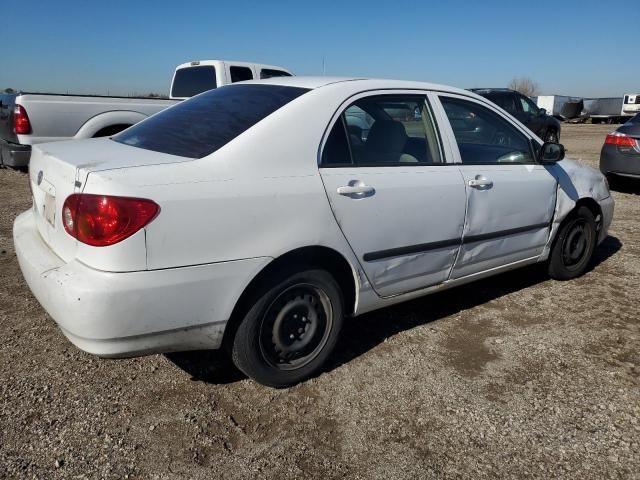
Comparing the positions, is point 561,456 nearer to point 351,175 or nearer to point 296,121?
point 351,175

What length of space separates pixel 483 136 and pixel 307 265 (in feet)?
6.39

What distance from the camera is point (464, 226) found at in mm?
3340

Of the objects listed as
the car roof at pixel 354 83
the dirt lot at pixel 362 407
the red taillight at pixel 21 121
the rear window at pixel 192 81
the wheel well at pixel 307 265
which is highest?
the rear window at pixel 192 81

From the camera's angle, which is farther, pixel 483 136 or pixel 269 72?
pixel 269 72

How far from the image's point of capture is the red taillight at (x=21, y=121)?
6223 millimetres

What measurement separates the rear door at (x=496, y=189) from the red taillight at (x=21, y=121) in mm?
5201

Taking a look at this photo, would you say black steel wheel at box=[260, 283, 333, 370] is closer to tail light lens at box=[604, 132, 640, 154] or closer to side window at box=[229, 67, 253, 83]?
side window at box=[229, 67, 253, 83]

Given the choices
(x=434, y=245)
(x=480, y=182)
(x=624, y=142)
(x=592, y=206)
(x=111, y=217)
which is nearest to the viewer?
(x=111, y=217)

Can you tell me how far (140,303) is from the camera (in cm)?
219

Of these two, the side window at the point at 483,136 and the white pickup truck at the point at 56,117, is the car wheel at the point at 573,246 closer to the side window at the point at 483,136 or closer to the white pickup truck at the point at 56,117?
the side window at the point at 483,136

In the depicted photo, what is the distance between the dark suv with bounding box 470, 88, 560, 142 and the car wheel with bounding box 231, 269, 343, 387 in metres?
12.5

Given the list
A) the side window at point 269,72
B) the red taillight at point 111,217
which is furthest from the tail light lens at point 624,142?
the red taillight at point 111,217

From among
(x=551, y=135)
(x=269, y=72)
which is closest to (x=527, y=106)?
(x=551, y=135)

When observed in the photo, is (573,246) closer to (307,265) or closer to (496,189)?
(496,189)
